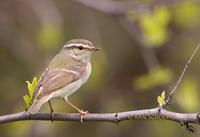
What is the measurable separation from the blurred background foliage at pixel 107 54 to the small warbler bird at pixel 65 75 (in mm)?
1658

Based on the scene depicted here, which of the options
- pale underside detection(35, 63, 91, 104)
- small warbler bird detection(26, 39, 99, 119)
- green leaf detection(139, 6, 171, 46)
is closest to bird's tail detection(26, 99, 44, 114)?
small warbler bird detection(26, 39, 99, 119)

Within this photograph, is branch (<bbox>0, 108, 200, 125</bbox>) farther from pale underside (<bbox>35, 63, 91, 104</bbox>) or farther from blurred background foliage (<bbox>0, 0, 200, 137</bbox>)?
blurred background foliage (<bbox>0, 0, 200, 137</bbox>)

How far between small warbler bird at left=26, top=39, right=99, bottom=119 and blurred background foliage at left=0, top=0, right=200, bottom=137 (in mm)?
1658

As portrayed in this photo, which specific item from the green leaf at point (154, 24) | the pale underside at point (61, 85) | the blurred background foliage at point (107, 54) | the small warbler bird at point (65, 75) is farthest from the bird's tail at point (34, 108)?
the green leaf at point (154, 24)

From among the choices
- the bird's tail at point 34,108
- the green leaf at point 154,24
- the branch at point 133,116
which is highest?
the green leaf at point 154,24

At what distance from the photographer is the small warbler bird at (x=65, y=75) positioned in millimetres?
5625

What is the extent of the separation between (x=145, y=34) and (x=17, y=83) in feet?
8.52

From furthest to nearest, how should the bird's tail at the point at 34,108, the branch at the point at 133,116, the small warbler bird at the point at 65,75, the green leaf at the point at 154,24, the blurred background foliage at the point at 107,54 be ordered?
1. the blurred background foliage at the point at 107,54
2. the green leaf at the point at 154,24
3. the small warbler bird at the point at 65,75
4. the bird's tail at the point at 34,108
5. the branch at the point at 133,116

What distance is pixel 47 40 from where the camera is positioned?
29.4 ft

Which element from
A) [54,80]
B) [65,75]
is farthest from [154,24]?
[54,80]

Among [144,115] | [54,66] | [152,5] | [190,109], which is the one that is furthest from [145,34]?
[144,115]

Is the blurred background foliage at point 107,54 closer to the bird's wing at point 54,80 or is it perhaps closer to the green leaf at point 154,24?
the green leaf at point 154,24

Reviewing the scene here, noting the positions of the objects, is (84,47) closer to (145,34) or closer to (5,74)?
(145,34)

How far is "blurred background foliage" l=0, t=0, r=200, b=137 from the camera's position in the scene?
8.88 metres
